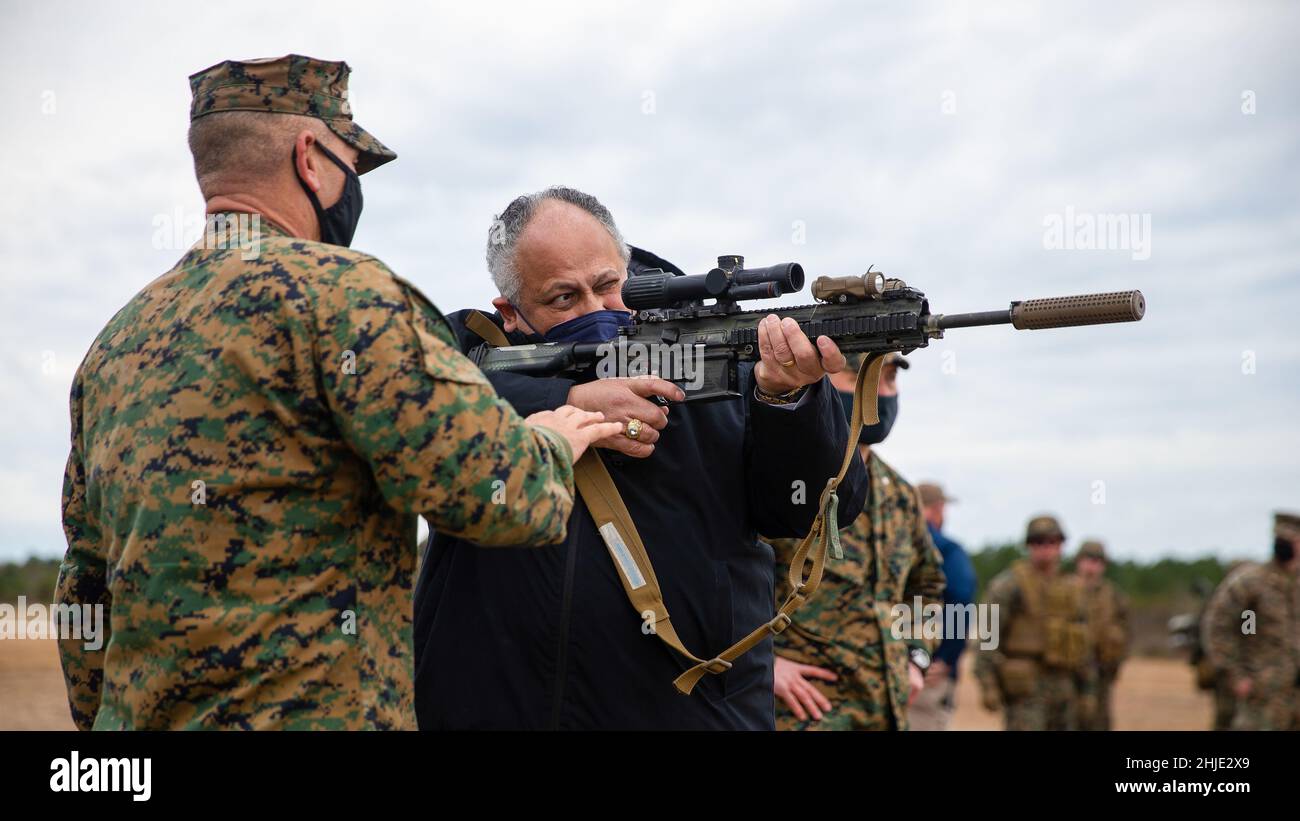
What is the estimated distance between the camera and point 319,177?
10.9 feet

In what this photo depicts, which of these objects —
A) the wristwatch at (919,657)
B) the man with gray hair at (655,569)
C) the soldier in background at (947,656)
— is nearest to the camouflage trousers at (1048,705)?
the soldier in background at (947,656)

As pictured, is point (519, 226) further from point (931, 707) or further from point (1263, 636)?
point (1263, 636)

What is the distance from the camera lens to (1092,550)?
16109mm

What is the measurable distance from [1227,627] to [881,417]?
841 cm

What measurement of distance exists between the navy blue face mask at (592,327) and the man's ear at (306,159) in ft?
4.05

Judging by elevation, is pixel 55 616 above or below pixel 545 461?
below

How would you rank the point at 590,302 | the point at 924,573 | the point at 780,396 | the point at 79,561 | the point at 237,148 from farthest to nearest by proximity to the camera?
the point at 924,573 → the point at 590,302 → the point at 780,396 → the point at 79,561 → the point at 237,148

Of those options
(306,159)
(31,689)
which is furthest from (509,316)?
(31,689)

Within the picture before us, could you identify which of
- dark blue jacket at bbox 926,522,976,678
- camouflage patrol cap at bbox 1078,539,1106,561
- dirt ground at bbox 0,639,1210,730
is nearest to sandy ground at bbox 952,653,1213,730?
dirt ground at bbox 0,639,1210,730

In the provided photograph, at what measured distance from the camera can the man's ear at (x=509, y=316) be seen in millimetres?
4547
